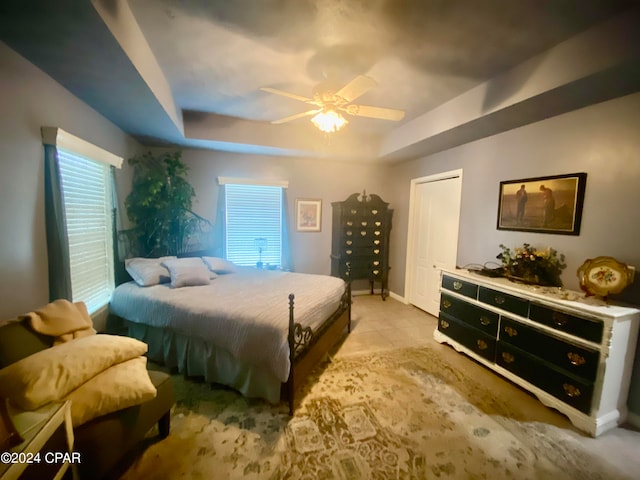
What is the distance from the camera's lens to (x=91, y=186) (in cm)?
267

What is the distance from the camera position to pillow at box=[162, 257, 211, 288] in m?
2.88

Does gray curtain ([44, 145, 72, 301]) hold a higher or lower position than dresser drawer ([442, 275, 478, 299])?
higher

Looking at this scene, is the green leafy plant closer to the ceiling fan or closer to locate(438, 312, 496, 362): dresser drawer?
the ceiling fan

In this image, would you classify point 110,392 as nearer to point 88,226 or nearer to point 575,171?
point 88,226

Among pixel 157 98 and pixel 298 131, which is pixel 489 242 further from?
pixel 157 98

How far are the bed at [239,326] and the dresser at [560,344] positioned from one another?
150 centimetres

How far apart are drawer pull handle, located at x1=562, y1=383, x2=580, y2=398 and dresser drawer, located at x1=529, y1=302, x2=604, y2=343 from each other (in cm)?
39

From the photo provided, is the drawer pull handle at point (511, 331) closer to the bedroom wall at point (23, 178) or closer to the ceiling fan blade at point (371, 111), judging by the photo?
the ceiling fan blade at point (371, 111)

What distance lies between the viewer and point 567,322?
2.01m

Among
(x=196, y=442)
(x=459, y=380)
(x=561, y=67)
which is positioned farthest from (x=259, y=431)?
(x=561, y=67)

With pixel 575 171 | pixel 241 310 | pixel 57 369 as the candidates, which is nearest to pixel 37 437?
pixel 57 369

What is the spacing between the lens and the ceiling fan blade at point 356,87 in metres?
1.89

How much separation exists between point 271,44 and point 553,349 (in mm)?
3237

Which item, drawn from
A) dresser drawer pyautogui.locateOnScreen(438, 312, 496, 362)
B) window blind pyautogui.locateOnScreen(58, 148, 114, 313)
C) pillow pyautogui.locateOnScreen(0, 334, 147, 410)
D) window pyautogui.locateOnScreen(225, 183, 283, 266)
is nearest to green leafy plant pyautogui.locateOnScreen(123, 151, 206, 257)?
window blind pyautogui.locateOnScreen(58, 148, 114, 313)
